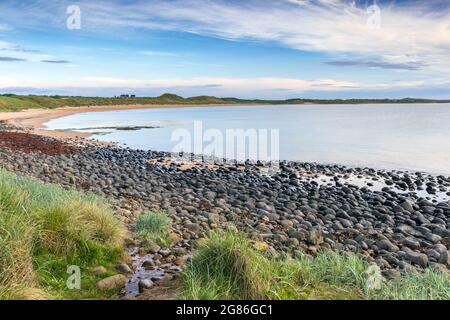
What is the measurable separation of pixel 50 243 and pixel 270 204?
22.8 feet

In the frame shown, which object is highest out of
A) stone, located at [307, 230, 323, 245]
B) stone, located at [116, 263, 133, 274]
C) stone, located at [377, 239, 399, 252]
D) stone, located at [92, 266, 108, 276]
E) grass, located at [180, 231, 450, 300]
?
grass, located at [180, 231, 450, 300]

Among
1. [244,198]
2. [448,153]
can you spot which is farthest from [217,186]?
[448,153]

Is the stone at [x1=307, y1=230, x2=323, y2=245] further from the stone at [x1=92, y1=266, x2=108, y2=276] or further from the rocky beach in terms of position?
the stone at [x1=92, y1=266, x2=108, y2=276]

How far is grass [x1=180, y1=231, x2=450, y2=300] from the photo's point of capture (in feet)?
14.7

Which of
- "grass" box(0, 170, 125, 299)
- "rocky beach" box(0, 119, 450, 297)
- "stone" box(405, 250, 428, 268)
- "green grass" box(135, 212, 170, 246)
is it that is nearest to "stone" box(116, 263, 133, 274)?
"rocky beach" box(0, 119, 450, 297)

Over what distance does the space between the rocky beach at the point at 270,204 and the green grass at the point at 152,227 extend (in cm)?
23

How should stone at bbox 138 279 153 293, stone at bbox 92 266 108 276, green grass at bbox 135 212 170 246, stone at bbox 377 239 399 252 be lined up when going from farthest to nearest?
stone at bbox 377 239 399 252 < green grass at bbox 135 212 170 246 < stone at bbox 92 266 108 276 < stone at bbox 138 279 153 293

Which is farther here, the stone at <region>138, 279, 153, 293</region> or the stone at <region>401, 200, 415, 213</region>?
the stone at <region>401, 200, 415, 213</region>

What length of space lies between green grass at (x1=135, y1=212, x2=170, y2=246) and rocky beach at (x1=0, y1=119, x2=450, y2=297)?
226 millimetres

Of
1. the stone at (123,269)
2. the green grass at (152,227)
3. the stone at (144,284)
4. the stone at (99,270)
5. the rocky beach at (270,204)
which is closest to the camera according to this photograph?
the stone at (144,284)

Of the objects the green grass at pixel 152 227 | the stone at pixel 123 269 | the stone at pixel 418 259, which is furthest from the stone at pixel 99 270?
the stone at pixel 418 259

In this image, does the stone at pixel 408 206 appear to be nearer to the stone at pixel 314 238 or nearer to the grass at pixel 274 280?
the stone at pixel 314 238

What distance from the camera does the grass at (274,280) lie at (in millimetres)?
4492

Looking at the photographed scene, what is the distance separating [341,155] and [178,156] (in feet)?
32.0
